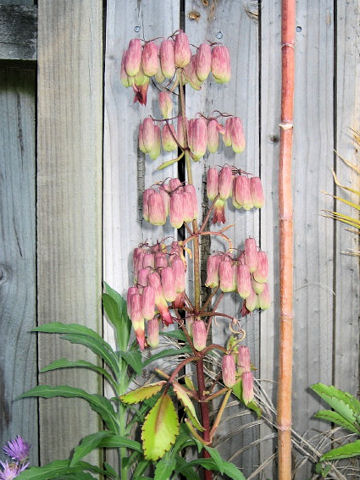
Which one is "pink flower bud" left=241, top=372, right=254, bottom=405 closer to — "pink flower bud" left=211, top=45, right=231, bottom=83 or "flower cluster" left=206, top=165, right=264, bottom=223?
"flower cluster" left=206, top=165, right=264, bottom=223

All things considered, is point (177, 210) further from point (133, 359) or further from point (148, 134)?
point (133, 359)

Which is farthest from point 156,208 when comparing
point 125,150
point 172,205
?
point 125,150

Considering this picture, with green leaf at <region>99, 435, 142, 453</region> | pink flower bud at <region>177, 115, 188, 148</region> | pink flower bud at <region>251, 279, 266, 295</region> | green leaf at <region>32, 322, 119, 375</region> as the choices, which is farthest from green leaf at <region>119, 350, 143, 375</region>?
pink flower bud at <region>177, 115, 188, 148</region>

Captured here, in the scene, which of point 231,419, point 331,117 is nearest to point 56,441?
point 231,419

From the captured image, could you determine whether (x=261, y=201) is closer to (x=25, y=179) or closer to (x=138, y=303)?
(x=138, y=303)

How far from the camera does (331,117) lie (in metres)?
2.01

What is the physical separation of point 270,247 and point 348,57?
69 cm

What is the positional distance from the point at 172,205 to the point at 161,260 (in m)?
0.14

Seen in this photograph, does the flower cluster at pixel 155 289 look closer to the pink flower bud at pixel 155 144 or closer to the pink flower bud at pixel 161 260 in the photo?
the pink flower bud at pixel 161 260

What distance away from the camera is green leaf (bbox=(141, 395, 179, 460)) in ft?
4.56

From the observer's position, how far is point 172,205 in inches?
56.4

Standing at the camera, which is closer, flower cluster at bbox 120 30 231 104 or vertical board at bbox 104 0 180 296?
flower cluster at bbox 120 30 231 104

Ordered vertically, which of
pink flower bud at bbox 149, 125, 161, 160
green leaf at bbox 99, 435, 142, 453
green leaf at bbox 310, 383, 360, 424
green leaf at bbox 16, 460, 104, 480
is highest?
pink flower bud at bbox 149, 125, 161, 160

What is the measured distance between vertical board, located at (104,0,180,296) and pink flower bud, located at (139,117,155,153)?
40 centimetres
